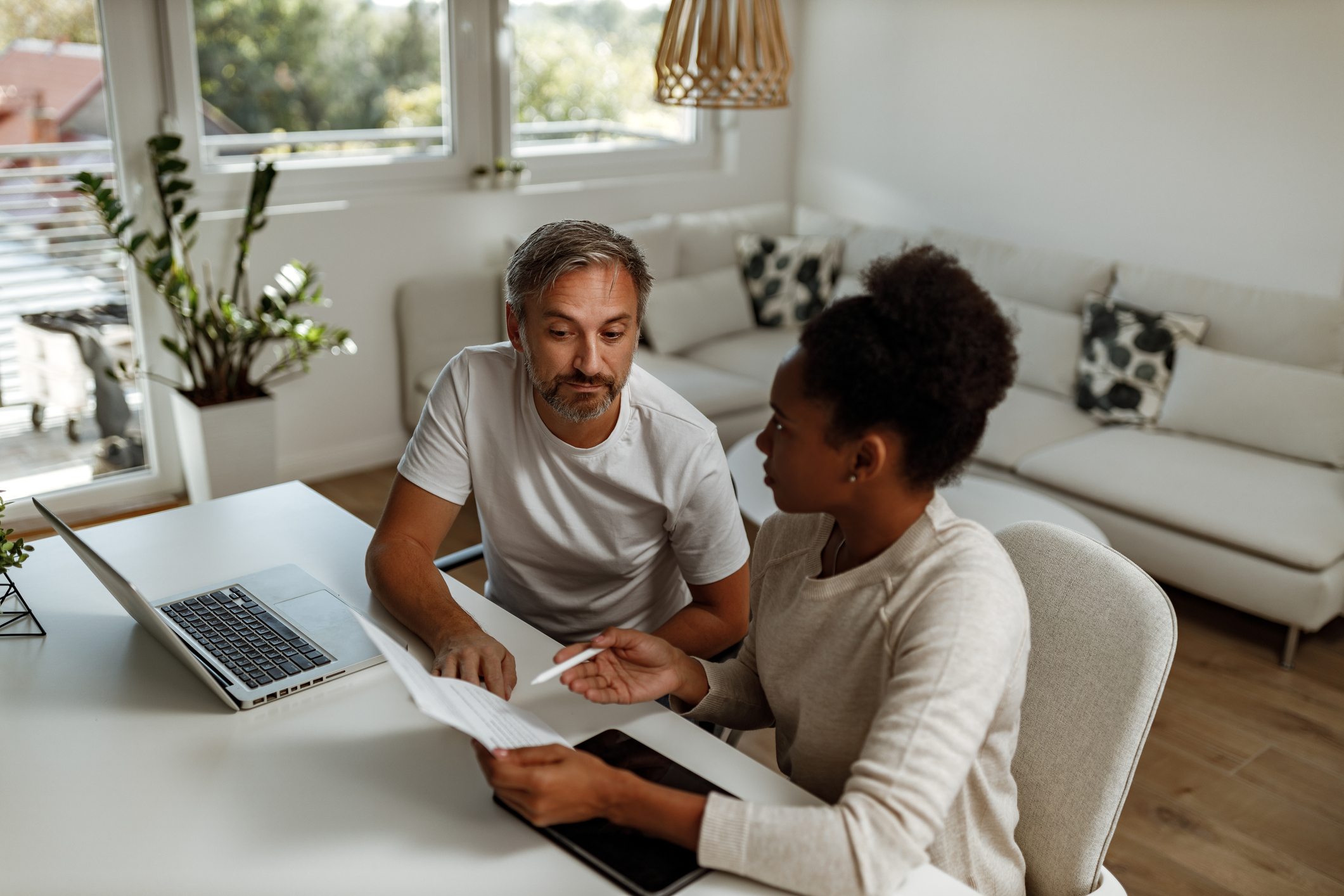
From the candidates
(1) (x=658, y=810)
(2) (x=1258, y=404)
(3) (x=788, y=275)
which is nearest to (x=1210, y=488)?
(2) (x=1258, y=404)

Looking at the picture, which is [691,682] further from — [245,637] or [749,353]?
[749,353]

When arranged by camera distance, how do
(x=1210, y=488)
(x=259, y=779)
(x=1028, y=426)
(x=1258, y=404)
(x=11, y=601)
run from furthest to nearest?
(x=1028, y=426)
(x=1258, y=404)
(x=1210, y=488)
(x=11, y=601)
(x=259, y=779)

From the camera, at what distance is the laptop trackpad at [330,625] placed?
135 centimetres

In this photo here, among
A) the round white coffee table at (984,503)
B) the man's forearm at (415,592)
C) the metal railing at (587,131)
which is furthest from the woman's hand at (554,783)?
the metal railing at (587,131)

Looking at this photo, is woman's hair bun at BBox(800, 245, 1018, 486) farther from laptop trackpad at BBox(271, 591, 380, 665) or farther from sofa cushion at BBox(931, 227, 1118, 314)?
sofa cushion at BBox(931, 227, 1118, 314)

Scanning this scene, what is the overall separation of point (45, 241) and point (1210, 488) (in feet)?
11.1

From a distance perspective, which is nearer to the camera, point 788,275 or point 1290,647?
point 1290,647

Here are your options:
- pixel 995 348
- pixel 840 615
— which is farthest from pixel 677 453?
pixel 995 348

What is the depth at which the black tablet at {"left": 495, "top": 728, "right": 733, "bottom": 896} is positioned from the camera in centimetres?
97

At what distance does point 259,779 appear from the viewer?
112 cm

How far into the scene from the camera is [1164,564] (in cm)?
294

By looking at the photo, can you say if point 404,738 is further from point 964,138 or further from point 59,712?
point 964,138

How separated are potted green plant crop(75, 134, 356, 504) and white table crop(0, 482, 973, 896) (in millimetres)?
1838

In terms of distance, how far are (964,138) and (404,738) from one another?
3.78 meters
